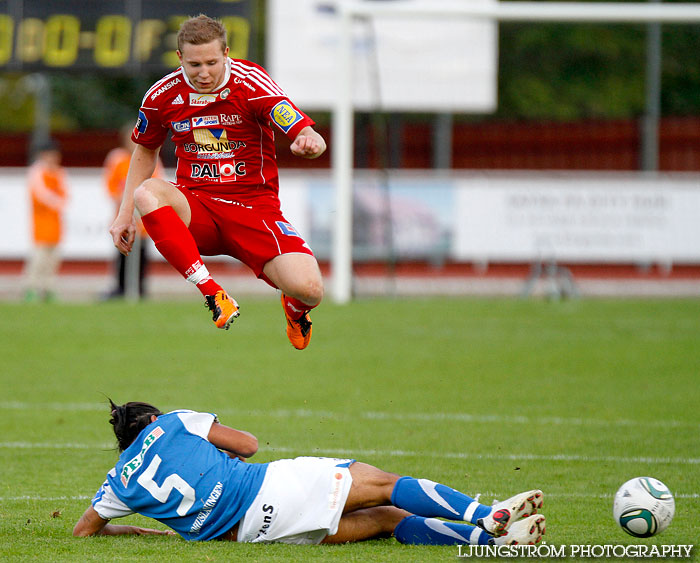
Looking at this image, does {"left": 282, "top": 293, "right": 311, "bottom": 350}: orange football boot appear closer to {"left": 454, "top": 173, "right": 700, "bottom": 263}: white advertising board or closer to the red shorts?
the red shorts

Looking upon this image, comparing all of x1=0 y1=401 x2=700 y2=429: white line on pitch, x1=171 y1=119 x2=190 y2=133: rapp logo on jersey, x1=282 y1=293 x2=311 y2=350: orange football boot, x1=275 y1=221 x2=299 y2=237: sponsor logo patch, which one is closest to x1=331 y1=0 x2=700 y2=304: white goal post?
x1=0 y1=401 x2=700 y2=429: white line on pitch

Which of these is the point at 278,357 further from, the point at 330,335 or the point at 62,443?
the point at 62,443

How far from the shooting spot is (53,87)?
3622cm

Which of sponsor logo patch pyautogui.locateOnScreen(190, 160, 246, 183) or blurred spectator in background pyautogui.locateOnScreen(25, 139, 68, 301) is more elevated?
sponsor logo patch pyautogui.locateOnScreen(190, 160, 246, 183)

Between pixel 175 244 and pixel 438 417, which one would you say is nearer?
pixel 175 244

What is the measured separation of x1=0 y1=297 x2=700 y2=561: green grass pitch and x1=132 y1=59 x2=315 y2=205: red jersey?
2113 mm

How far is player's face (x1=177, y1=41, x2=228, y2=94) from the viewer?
6730 millimetres

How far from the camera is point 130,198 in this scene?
23.9ft

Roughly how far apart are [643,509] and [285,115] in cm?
310

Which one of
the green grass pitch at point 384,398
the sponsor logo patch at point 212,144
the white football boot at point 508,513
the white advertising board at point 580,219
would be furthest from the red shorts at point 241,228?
the white advertising board at point 580,219

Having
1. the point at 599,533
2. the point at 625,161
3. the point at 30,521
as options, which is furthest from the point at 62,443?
the point at 625,161

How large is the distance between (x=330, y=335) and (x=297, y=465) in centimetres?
949

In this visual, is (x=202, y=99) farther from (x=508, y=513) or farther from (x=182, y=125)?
(x=508, y=513)
